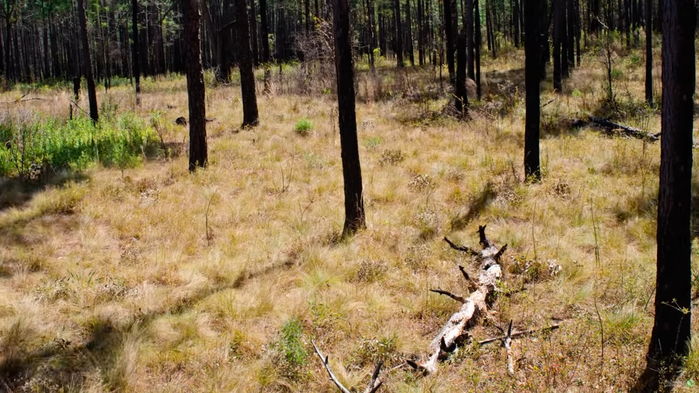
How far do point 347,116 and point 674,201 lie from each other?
403 centimetres

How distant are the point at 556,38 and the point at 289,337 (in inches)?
666

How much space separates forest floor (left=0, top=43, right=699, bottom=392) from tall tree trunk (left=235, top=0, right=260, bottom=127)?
178 centimetres

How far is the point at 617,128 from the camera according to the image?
11523 mm

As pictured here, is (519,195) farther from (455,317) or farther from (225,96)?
(225,96)

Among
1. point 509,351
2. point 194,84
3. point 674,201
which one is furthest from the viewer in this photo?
point 194,84

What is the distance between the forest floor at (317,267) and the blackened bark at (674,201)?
0.17m

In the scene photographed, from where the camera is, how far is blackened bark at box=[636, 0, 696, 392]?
3.36 m

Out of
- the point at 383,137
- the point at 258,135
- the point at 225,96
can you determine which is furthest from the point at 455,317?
the point at 225,96

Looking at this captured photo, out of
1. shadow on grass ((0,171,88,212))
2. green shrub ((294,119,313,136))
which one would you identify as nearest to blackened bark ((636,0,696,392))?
shadow on grass ((0,171,88,212))

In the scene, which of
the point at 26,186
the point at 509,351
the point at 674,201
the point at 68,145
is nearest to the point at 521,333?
the point at 509,351

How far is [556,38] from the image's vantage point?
701 inches

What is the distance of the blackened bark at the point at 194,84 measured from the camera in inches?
380

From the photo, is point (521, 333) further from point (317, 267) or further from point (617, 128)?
point (617, 128)

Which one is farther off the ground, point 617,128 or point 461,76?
point 461,76
